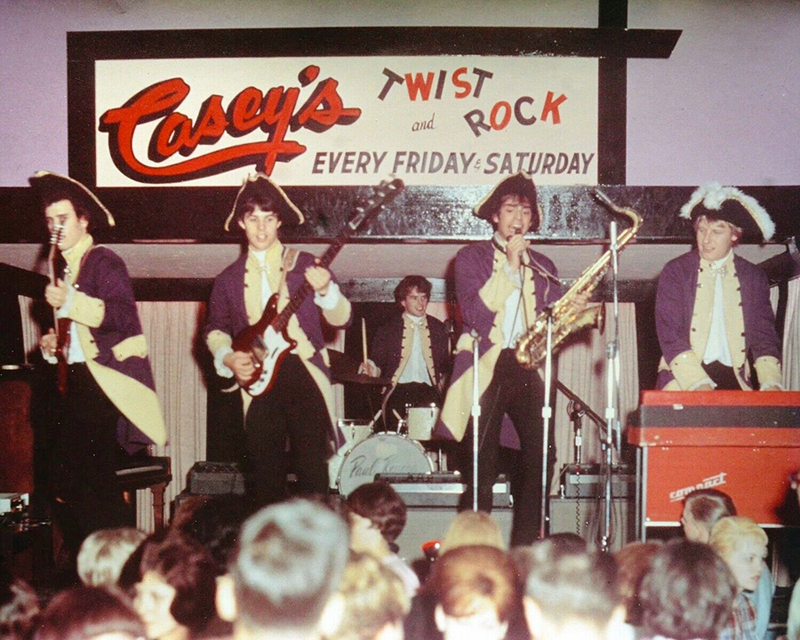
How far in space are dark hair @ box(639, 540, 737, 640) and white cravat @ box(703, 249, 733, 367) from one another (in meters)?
3.31

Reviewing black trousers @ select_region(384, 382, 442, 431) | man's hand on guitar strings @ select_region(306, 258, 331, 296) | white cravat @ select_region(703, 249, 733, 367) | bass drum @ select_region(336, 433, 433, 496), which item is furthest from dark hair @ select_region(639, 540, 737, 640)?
black trousers @ select_region(384, 382, 442, 431)

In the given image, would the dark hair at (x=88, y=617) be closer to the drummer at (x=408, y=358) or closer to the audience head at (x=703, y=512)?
the audience head at (x=703, y=512)

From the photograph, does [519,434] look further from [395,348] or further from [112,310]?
[395,348]

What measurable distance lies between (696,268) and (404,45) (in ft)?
9.45

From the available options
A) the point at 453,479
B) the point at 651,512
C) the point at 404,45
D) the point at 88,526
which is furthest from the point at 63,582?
the point at 404,45

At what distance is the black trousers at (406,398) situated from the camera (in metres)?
8.97

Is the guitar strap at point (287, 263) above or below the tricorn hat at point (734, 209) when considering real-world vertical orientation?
below

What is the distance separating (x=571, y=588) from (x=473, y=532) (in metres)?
1.03

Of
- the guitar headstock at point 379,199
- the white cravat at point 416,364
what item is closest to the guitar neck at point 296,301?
the guitar headstock at point 379,199

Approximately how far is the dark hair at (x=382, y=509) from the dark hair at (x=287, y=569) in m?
2.09

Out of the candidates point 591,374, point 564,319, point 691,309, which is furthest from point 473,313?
point 591,374

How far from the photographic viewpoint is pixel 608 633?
270cm

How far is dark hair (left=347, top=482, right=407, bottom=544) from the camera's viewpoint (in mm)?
4320

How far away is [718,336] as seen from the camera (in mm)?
6031
